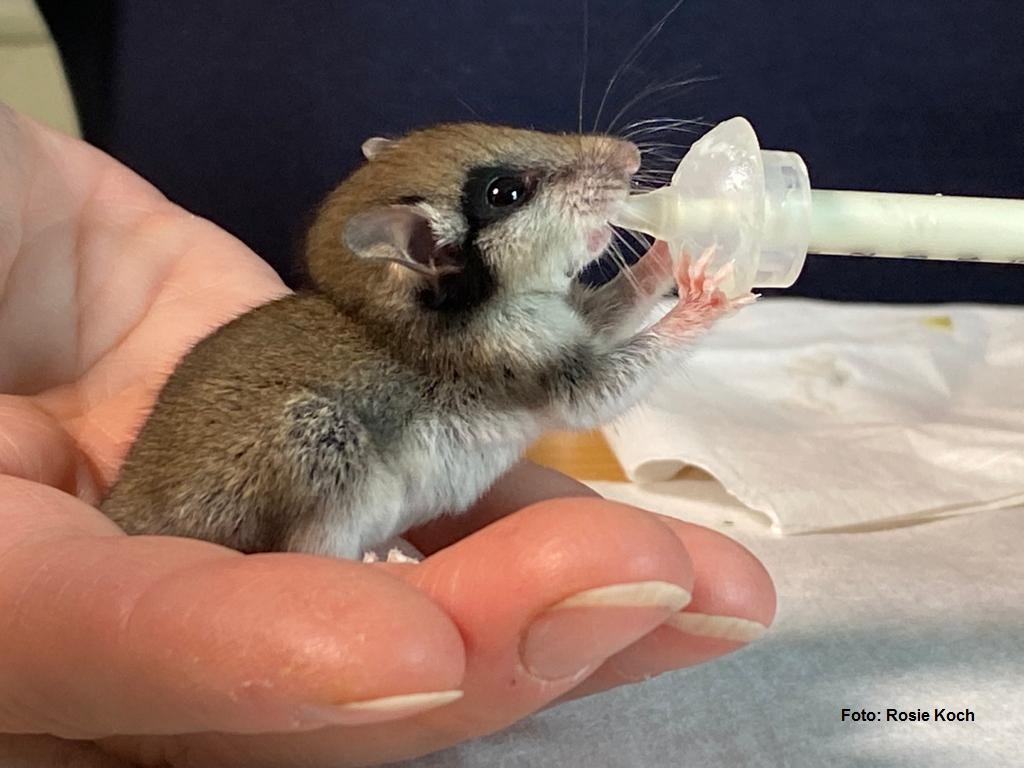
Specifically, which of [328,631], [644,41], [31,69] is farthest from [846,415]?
[31,69]

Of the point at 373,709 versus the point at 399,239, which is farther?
the point at 399,239

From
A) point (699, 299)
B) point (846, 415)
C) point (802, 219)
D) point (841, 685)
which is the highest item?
point (802, 219)

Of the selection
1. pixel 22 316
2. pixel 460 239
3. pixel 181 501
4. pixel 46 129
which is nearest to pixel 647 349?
pixel 460 239

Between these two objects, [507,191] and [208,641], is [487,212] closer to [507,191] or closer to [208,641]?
[507,191]

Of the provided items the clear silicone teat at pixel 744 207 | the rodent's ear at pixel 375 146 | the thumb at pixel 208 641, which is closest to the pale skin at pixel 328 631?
the thumb at pixel 208 641

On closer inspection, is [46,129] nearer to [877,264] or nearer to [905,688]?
[905,688]

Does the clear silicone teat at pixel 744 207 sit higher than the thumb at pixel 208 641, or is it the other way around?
the clear silicone teat at pixel 744 207

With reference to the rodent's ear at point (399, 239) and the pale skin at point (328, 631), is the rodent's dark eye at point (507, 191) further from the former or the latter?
the pale skin at point (328, 631)
